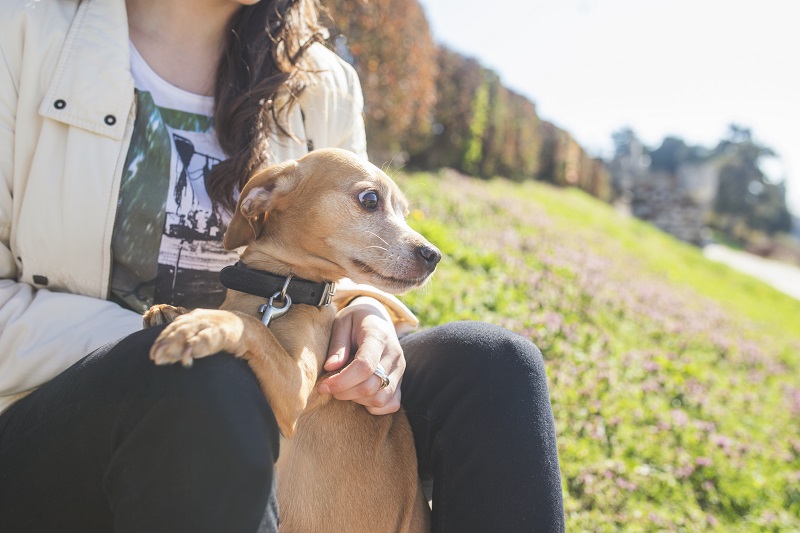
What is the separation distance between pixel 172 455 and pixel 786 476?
487 centimetres

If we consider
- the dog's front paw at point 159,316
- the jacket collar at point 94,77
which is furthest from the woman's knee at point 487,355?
the jacket collar at point 94,77

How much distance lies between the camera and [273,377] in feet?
5.33

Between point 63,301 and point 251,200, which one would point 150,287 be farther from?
point 251,200

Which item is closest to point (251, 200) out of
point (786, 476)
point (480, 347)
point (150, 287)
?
point (150, 287)

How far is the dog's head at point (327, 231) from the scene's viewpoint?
2.21 meters

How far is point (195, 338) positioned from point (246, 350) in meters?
0.16

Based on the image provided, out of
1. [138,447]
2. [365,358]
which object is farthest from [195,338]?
[365,358]

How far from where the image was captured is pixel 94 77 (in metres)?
2.16

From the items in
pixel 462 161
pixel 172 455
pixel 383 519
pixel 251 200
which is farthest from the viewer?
pixel 462 161

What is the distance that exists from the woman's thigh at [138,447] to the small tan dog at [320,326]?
11 centimetres

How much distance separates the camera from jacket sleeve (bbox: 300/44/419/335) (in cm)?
270

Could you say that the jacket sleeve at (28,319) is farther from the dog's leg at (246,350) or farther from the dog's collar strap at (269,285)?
the dog's leg at (246,350)

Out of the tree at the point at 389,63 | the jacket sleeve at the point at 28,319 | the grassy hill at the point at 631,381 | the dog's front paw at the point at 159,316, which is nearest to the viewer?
the dog's front paw at the point at 159,316

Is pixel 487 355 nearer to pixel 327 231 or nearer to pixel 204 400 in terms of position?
pixel 327 231
